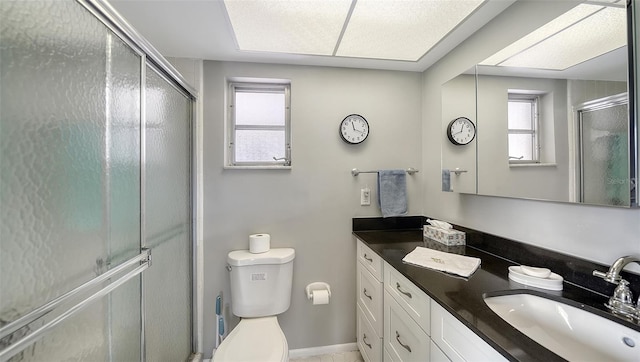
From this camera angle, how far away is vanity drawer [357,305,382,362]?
4.66 feet

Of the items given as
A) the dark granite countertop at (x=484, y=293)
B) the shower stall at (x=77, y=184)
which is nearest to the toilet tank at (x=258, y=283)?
the shower stall at (x=77, y=184)

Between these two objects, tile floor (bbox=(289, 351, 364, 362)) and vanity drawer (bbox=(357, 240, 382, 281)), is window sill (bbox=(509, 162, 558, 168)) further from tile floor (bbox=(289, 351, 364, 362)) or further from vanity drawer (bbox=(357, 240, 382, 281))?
tile floor (bbox=(289, 351, 364, 362))

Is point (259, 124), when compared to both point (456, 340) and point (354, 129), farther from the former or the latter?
point (456, 340)

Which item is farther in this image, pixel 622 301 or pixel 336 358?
pixel 336 358

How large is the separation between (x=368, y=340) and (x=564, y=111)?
1.65 meters

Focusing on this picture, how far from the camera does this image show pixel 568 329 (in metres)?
0.81

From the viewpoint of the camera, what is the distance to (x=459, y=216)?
162 cm

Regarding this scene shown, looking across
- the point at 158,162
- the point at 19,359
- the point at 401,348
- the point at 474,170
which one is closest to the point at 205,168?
the point at 158,162

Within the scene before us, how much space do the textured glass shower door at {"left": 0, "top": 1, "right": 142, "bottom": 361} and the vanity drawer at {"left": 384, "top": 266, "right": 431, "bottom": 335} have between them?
1.23 metres

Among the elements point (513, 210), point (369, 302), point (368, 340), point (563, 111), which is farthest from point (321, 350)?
point (563, 111)

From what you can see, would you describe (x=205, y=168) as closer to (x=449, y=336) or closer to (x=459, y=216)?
(x=449, y=336)

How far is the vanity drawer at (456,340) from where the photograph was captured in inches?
27.3

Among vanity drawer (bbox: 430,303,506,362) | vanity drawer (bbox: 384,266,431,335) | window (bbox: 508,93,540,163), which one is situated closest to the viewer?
vanity drawer (bbox: 430,303,506,362)

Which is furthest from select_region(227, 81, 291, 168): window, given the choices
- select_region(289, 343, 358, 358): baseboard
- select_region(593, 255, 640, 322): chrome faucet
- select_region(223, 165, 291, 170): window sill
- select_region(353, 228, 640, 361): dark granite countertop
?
select_region(593, 255, 640, 322): chrome faucet
